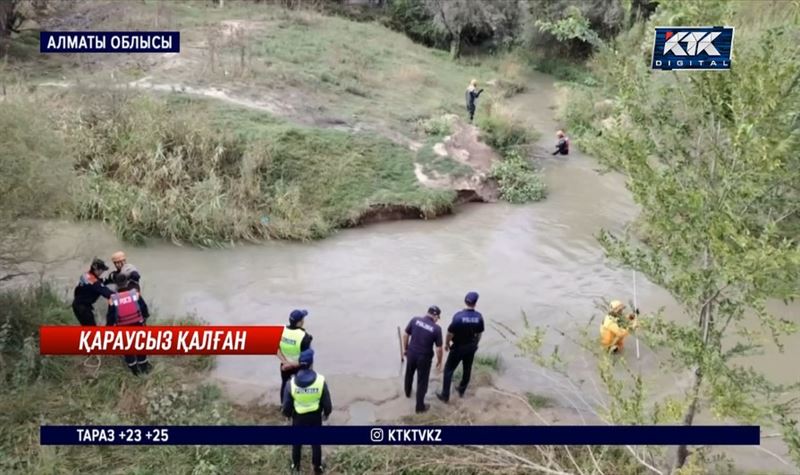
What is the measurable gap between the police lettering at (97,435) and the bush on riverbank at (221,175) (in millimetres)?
6300

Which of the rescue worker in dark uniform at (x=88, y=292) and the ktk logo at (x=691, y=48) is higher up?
the ktk logo at (x=691, y=48)

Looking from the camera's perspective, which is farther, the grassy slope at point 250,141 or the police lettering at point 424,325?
the grassy slope at point 250,141

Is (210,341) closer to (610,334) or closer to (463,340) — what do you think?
(463,340)

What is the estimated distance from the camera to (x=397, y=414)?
334 inches

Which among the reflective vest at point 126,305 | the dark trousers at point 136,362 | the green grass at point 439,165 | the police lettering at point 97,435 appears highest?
the green grass at point 439,165

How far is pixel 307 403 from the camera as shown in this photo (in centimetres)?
685

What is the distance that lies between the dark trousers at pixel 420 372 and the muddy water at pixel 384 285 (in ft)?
1.01

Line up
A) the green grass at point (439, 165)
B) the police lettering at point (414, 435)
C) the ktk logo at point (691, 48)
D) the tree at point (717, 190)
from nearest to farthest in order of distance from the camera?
1. the tree at point (717, 190)
2. the ktk logo at point (691, 48)
3. the police lettering at point (414, 435)
4. the green grass at point (439, 165)

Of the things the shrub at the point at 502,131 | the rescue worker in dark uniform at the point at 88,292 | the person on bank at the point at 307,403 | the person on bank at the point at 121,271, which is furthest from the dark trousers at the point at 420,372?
the shrub at the point at 502,131

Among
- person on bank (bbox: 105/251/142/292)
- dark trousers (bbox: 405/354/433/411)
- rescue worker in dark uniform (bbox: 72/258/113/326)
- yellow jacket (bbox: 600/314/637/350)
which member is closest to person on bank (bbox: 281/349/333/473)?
dark trousers (bbox: 405/354/433/411)

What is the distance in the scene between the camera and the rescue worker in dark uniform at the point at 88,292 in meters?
8.57

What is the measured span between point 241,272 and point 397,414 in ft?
16.3

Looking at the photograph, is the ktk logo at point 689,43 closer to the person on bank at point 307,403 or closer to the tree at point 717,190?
the tree at point 717,190

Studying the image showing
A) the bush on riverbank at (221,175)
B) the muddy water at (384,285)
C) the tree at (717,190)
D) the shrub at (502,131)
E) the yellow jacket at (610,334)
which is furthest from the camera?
the shrub at (502,131)
